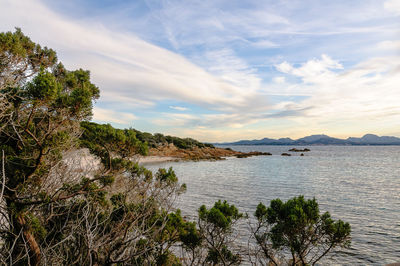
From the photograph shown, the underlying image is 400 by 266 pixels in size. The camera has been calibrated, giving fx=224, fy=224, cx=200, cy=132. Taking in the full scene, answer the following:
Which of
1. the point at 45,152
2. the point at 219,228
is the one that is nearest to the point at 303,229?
the point at 219,228

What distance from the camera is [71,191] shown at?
6609 mm

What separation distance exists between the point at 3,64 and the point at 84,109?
7.24ft

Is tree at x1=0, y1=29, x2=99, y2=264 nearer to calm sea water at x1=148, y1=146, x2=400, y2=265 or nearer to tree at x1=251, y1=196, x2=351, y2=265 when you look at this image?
tree at x1=251, y1=196, x2=351, y2=265

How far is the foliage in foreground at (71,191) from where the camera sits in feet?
16.6

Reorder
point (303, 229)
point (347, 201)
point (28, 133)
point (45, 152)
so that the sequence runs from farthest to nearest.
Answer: point (347, 201)
point (303, 229)
point (45, 152)
point (28, 133)

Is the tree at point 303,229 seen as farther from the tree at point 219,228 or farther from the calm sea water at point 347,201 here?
the calm sea water at point 347,201

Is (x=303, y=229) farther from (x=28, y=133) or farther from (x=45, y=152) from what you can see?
(x=28, y=133)

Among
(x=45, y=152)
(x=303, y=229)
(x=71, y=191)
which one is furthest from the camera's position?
(x=303, y=229)

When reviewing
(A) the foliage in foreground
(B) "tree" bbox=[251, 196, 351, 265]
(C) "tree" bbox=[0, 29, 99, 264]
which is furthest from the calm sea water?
(C) "tree" bbox=[0, 29, 99, 264]

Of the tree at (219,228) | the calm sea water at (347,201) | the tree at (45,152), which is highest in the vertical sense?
the tree at (45,152)

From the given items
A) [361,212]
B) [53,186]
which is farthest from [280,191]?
[53,186]

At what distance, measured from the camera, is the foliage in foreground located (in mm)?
5074

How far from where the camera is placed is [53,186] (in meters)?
A: 6.14

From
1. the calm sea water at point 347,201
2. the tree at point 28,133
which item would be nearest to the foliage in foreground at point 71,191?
the tree at point 28,133
